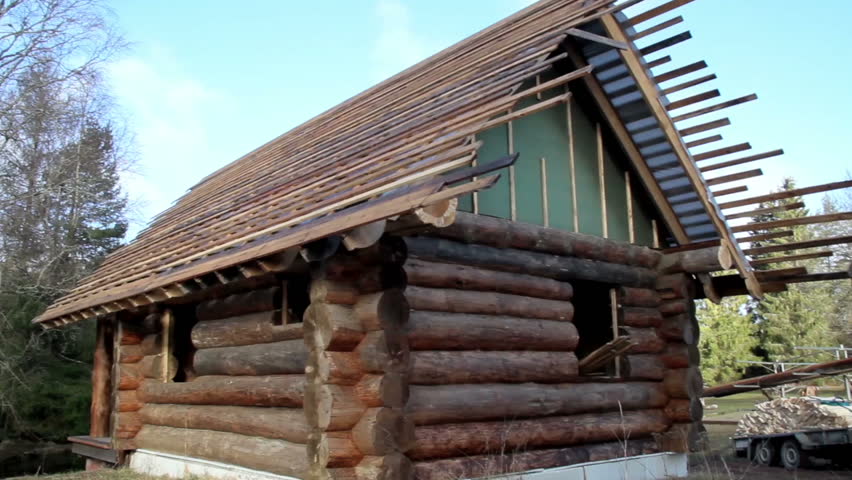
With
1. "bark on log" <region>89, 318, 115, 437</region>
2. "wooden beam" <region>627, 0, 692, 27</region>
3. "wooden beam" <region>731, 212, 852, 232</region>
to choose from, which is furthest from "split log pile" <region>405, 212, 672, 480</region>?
"bark on log" <region>89, 318, 115, 437</region>

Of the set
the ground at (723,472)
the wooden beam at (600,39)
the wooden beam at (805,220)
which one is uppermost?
the wooden beam at (600,39)

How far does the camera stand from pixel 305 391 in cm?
737

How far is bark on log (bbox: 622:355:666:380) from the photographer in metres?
10.9

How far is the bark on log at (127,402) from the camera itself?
12.4 meters

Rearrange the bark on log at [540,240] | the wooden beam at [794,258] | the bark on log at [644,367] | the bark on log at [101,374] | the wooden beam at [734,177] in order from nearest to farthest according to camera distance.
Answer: the bark on log at [540,240] → the wooden beam at [734,177] → the wooden beam at [794,258] → the bark on log at [644,367] → the bark on log at [101,374]

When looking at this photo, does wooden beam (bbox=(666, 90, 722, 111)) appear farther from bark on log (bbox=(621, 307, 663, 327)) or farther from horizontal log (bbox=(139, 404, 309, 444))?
horizontal log (bbox=(139, 404, 309, 444))

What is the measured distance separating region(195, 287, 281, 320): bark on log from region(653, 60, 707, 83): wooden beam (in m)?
5.67

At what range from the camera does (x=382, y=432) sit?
23.2 ft

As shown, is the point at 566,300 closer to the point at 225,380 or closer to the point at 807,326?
the point at 225,380

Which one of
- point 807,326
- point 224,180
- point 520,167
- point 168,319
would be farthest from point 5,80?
point 807,326

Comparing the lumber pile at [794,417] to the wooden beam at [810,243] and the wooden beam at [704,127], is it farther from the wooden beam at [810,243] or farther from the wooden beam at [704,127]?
the wooden beam at [704,127]

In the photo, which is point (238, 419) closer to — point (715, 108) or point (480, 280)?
point (480, 280)

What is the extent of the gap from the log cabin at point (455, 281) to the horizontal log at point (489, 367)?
28 millimetres

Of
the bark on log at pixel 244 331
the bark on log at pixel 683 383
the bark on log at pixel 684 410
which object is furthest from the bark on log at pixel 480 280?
the bark on log at pixel 684 410
